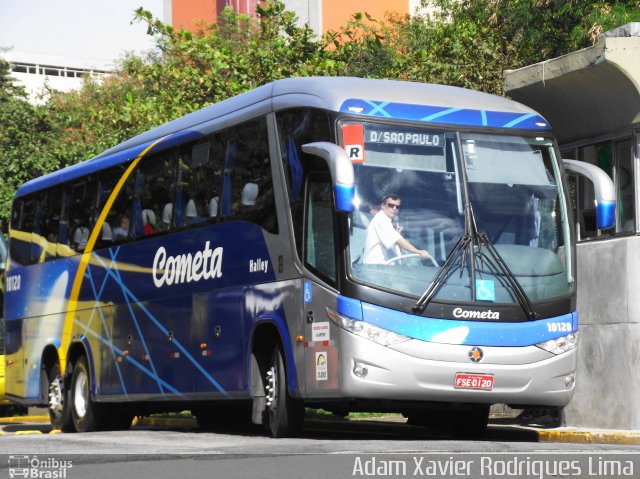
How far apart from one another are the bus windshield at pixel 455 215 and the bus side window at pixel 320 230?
0.92 feet

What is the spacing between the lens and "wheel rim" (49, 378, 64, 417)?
2044 cm

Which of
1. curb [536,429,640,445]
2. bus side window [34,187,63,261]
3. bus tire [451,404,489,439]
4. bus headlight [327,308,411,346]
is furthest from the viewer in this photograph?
bus side window [34,187,63,261]

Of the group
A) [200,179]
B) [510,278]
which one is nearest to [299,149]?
[510,278]

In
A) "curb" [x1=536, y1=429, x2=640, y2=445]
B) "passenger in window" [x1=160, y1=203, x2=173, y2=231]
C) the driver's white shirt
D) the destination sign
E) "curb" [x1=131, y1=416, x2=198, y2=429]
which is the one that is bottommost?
"curb" [x1=536, y1=429, x2=640, y2=445]

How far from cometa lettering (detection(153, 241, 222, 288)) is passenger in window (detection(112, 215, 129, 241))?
1.17m

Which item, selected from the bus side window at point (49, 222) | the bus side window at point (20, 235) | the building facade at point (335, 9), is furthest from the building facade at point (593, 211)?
the building facade at point (335, 9)

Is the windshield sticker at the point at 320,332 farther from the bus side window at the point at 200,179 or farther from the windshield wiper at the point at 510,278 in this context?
the bus side window at the point at 200,179

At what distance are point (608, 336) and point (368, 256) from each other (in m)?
5.52

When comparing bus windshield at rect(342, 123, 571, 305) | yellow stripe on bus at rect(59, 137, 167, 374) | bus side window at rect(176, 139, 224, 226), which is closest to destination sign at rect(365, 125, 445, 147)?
bus windshield at rect(342, 123, 571, 305)

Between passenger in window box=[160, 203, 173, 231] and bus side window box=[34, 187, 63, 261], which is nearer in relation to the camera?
passenger in window box=[160, 203, 173, 231]

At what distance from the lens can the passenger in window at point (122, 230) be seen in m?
18.3

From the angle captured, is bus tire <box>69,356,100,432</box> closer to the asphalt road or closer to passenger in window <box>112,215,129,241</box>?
passenger in window <box>112,215,129,241</box>

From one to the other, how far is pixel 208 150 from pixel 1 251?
12.0 meters

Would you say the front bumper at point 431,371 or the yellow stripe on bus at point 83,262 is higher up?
the yellow stripe on bus at point 83,262
